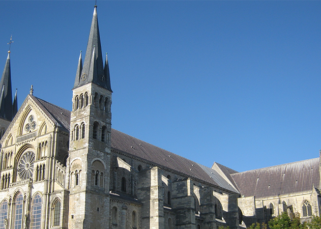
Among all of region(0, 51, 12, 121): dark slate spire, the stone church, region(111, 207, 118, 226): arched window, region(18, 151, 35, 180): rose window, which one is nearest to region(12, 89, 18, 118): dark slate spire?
region(0, 51, 12, 121): dark slate spire

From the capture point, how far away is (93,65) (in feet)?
154

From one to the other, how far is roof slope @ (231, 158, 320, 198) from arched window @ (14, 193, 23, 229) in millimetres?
43200

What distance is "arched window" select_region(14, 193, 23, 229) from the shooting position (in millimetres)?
45062

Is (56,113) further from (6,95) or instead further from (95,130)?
(6,95)

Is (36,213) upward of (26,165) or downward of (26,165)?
downward

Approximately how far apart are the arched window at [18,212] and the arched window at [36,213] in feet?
5.95

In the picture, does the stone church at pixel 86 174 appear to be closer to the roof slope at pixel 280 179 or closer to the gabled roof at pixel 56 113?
the gabled roof at pixel 56 113

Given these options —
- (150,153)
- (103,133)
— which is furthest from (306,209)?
(103,133)

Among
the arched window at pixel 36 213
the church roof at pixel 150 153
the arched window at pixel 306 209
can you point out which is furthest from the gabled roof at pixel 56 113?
the arched window at pixel 306 209

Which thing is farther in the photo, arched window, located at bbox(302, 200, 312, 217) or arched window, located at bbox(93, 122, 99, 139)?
arched window, located at bbox(302, 200, 312, 217)

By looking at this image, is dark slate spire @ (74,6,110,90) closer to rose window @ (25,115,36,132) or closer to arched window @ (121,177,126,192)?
rose window @ (25,115,36,132)

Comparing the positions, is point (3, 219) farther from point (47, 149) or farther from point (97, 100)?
point (97, 100)

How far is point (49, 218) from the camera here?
42.7 m

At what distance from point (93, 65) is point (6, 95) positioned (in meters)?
23.0
